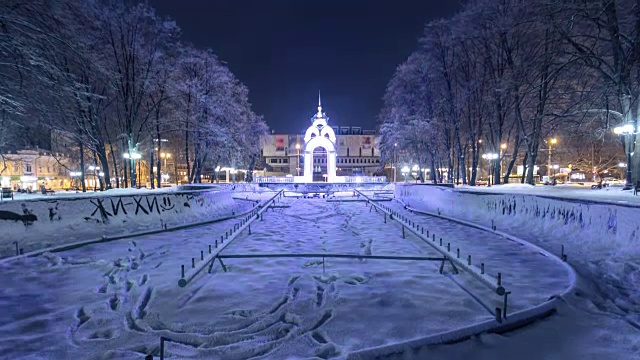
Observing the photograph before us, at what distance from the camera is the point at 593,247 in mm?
8727

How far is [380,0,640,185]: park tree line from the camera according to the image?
624 inches

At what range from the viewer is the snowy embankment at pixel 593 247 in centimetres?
463

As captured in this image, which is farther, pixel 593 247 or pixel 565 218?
pixel 565 218

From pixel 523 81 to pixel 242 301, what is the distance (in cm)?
2112

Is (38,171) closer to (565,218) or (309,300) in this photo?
(309,300)

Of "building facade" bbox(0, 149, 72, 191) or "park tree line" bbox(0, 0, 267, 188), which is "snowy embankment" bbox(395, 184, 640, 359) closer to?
"park tree line" bbox(0, 0, 267, 188)

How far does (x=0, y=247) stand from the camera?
9.88 m

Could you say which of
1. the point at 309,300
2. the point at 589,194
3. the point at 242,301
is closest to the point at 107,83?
the point at 242,301

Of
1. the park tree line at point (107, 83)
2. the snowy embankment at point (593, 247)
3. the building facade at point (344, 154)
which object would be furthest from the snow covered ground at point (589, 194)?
the building facade at point (344, 154)

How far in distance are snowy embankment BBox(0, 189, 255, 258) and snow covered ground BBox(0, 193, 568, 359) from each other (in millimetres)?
2563

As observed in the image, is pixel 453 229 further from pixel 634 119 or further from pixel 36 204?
pixel 36 204

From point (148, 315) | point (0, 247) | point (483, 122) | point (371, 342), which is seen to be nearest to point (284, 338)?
point (371, 342)

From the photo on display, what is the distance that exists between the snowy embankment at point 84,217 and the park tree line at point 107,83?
355 cm

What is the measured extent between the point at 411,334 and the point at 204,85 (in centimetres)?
3584
